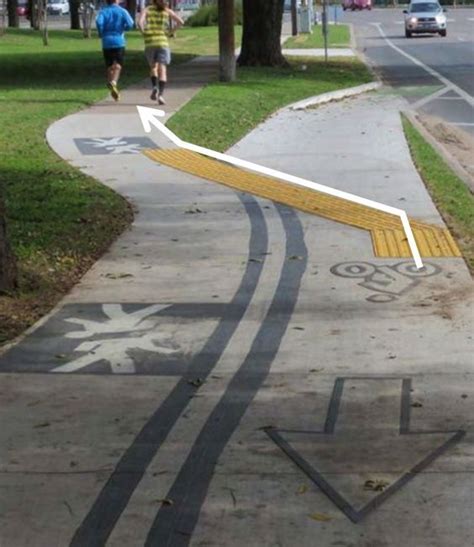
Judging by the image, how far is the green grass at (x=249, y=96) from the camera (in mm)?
18938

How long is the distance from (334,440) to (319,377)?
1.06 m

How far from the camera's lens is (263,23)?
32562 mm

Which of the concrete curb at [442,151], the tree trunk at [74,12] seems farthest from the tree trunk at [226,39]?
the tree trunk at [74,12]

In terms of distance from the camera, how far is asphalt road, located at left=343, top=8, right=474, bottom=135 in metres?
25.2

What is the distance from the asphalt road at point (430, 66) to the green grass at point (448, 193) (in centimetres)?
489

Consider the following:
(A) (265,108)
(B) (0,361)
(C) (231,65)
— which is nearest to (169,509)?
(B) (0,361)

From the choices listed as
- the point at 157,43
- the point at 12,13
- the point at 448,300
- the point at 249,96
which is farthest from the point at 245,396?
the point at 12,13

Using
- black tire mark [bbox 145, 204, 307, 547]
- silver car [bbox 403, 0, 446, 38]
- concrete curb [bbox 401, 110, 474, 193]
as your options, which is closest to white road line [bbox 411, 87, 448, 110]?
concrete curb [bbox 401, 110, 474, 193]

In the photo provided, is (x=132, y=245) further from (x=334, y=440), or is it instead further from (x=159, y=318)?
(x=334, y=440)

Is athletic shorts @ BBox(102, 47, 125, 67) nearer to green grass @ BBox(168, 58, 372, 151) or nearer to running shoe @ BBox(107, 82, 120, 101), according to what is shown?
running shoe @ BBox(107, 82, 120, 101)

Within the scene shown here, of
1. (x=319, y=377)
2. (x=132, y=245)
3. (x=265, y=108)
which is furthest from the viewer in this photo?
(x=265, y=108)

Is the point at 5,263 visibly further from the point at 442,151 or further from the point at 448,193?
the point at 442,151
